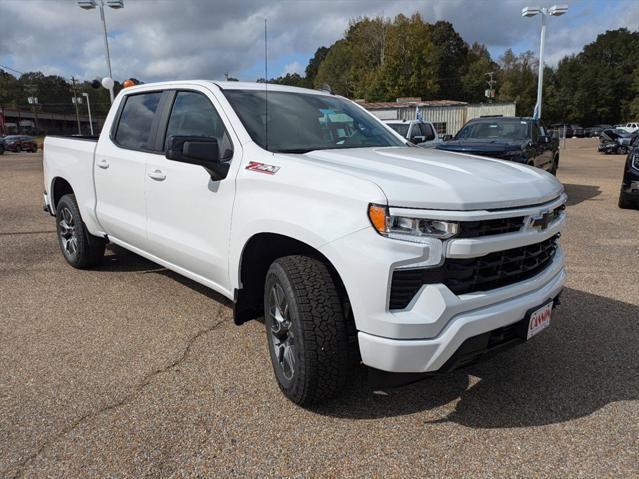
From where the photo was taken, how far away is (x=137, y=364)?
3.39 meters

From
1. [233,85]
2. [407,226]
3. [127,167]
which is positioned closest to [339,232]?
[407,226]

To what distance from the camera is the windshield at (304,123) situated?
10.8ft

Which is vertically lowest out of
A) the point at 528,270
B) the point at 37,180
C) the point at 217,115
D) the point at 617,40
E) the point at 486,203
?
the point at 37,180

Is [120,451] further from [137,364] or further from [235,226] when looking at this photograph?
[235,226]

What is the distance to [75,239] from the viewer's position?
5316mm

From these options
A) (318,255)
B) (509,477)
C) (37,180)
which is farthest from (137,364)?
(37,180)

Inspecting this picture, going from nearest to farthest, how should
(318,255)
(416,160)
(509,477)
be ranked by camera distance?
(509,477) < (318,255) < (416,160)

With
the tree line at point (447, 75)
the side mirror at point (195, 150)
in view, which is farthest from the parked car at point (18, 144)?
the side mirror at point (195, 150)

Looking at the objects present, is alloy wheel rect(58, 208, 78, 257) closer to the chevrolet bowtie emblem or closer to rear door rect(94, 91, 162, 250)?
rear door rect(94, 91, 162, 250)

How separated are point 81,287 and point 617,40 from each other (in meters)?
105

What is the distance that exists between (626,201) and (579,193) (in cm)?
291

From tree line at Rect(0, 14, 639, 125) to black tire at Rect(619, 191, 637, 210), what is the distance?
138 feet

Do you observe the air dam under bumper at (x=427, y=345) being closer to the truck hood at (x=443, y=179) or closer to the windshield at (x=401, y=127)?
the truck hood at (x=443, y=179)

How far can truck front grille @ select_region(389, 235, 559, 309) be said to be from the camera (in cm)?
230
